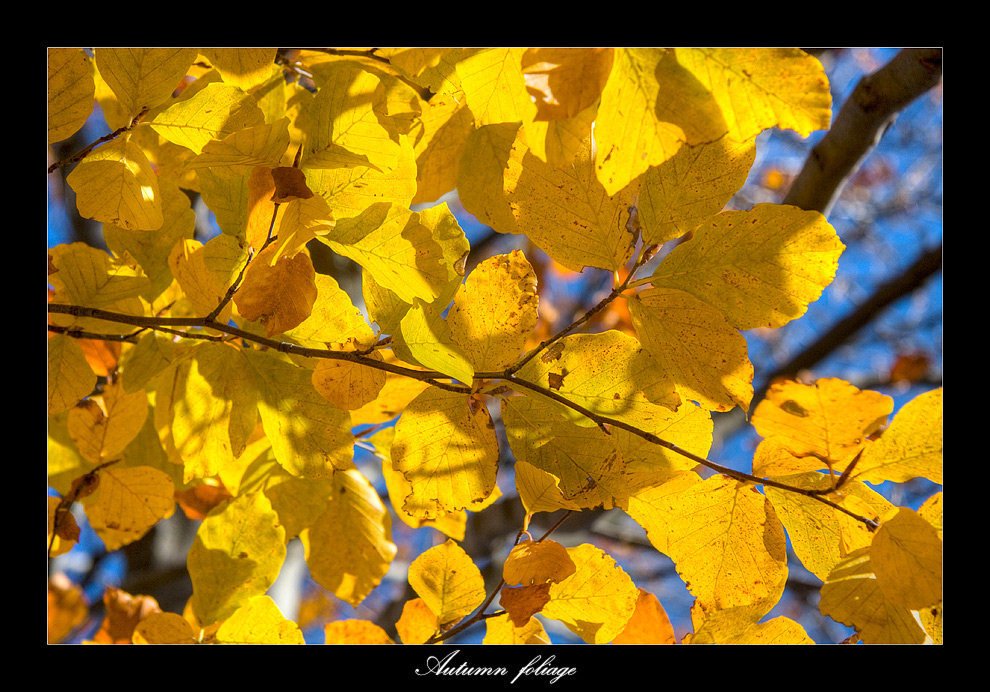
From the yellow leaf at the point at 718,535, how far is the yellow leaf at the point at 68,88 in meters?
0.47

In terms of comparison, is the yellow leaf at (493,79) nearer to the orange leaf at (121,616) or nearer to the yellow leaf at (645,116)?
the yellow leaf at (645,116)

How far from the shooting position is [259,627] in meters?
0.52

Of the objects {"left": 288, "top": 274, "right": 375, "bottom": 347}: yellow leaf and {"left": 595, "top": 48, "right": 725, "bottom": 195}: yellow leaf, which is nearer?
{"left": 595, "top": 48, "right": 725, "bottom": 195}: yellow leaf

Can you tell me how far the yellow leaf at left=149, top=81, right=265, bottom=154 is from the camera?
379 millimetres

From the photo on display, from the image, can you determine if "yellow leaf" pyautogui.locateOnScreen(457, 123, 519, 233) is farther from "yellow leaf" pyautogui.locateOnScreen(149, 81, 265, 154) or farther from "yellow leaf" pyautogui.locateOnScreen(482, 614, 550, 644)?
"yellow leaf" pyautogui.locateOnScreen(482, 614, 550, 644)

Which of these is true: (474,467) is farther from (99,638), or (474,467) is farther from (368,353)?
(99,638)

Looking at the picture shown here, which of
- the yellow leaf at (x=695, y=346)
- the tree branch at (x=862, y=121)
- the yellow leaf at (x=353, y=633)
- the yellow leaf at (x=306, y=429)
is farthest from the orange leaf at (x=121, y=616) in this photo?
the tree branch at (x=862, y=121)

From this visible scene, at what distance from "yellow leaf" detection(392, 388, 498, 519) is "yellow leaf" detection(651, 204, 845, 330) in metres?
0.15

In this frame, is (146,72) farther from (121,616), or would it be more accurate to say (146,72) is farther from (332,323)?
(121,616)
